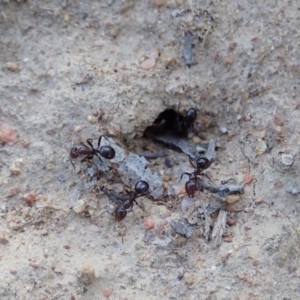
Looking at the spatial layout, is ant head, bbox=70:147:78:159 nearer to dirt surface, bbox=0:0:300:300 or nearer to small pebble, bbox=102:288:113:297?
dirt surface, bbox=0:0:300:300

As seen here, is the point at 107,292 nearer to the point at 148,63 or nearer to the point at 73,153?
the point at 73,153

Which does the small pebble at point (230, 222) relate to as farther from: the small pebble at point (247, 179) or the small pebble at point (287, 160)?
the small pebble at point (287, 160)

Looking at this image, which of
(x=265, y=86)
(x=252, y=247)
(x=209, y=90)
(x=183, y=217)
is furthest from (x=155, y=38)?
(x=252, y=247)

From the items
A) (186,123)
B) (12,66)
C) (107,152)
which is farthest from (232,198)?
(12,66)

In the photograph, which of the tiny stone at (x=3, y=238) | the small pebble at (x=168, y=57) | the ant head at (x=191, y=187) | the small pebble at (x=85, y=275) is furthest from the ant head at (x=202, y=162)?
the tiny stone at (x=3, y=238)

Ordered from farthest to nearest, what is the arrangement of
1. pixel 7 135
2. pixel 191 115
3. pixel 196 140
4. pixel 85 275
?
1. pixel 196 140
2. pixel 191 115
3. pixel 7 135
4. pixel 85 275
